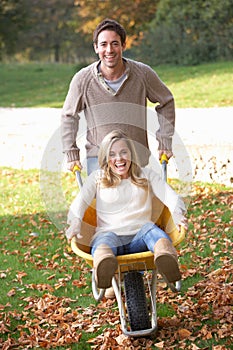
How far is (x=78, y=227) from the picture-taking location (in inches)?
169

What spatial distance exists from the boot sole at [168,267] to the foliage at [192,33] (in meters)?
16.9

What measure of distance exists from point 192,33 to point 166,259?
17.7 metres


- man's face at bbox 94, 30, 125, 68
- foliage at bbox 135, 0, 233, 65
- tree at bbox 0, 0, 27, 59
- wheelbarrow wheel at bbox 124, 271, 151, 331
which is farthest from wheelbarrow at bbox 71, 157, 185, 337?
tree at bbox 0, 0, 27, 59

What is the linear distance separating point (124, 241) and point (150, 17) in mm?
21500

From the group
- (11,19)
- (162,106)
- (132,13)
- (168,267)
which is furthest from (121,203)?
(11,19)

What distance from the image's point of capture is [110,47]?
4570 mm

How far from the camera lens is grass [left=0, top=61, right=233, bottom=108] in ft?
51.2

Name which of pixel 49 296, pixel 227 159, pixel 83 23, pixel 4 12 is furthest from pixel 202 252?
pixel 4 12

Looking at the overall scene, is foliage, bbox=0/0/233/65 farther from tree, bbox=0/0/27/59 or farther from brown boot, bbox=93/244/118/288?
brown boot, bbox=93/244/118/288

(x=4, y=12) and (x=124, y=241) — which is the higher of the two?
(x=4, y=12)

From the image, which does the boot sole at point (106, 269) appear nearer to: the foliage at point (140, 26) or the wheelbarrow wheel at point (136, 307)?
the wheelbarrow wheel at point (136, 307)

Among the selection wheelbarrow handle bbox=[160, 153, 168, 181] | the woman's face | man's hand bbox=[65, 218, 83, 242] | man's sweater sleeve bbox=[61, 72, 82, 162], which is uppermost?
man's sweater sleeve bbox=[61, 72, 82, 162]

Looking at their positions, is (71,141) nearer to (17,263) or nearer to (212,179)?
(17,263)

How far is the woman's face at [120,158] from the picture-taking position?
4406 mm
